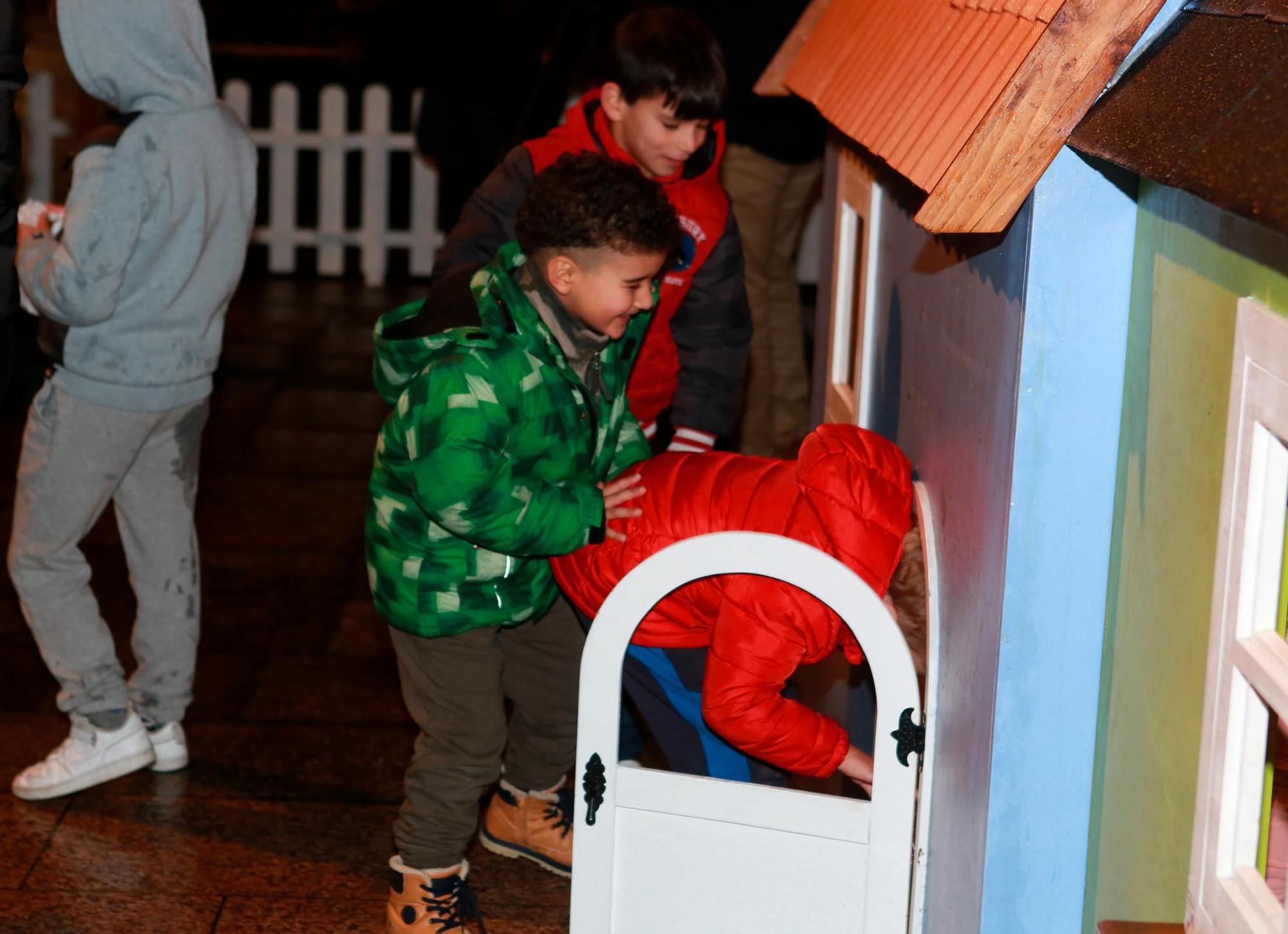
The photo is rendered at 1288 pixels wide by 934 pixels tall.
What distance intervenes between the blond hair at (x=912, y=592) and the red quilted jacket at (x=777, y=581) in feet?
0.79

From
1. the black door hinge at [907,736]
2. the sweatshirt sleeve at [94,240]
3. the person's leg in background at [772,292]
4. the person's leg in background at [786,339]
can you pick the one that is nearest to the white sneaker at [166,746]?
the sweatshirt sleeve at [94,240]

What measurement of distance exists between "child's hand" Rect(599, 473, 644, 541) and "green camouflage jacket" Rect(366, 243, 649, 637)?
0.03 metres

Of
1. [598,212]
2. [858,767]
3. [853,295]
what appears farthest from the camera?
[853,295]

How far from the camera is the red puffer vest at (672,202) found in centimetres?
369

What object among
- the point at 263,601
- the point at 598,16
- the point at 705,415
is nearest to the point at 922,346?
the point at 705,415

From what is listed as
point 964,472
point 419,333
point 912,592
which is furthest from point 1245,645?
point 419,333

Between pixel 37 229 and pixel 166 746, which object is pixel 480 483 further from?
pixel 166 746

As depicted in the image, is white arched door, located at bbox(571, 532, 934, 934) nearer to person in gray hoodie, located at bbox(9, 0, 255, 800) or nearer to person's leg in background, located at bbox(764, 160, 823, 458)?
person in gray hoodie, located at bbox(9, 0, 255, 800)

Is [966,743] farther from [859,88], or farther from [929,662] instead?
[859,88]

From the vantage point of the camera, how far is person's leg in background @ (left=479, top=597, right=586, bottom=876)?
3342 mm

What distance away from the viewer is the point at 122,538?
377 cm

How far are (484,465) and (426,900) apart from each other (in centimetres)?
93

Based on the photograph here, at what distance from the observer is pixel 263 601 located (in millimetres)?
5184

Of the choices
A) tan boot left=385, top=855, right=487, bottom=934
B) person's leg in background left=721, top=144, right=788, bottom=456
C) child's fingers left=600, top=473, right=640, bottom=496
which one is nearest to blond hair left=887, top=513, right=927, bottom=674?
child's fingers left=600, top=473, right=640, bottom=496
